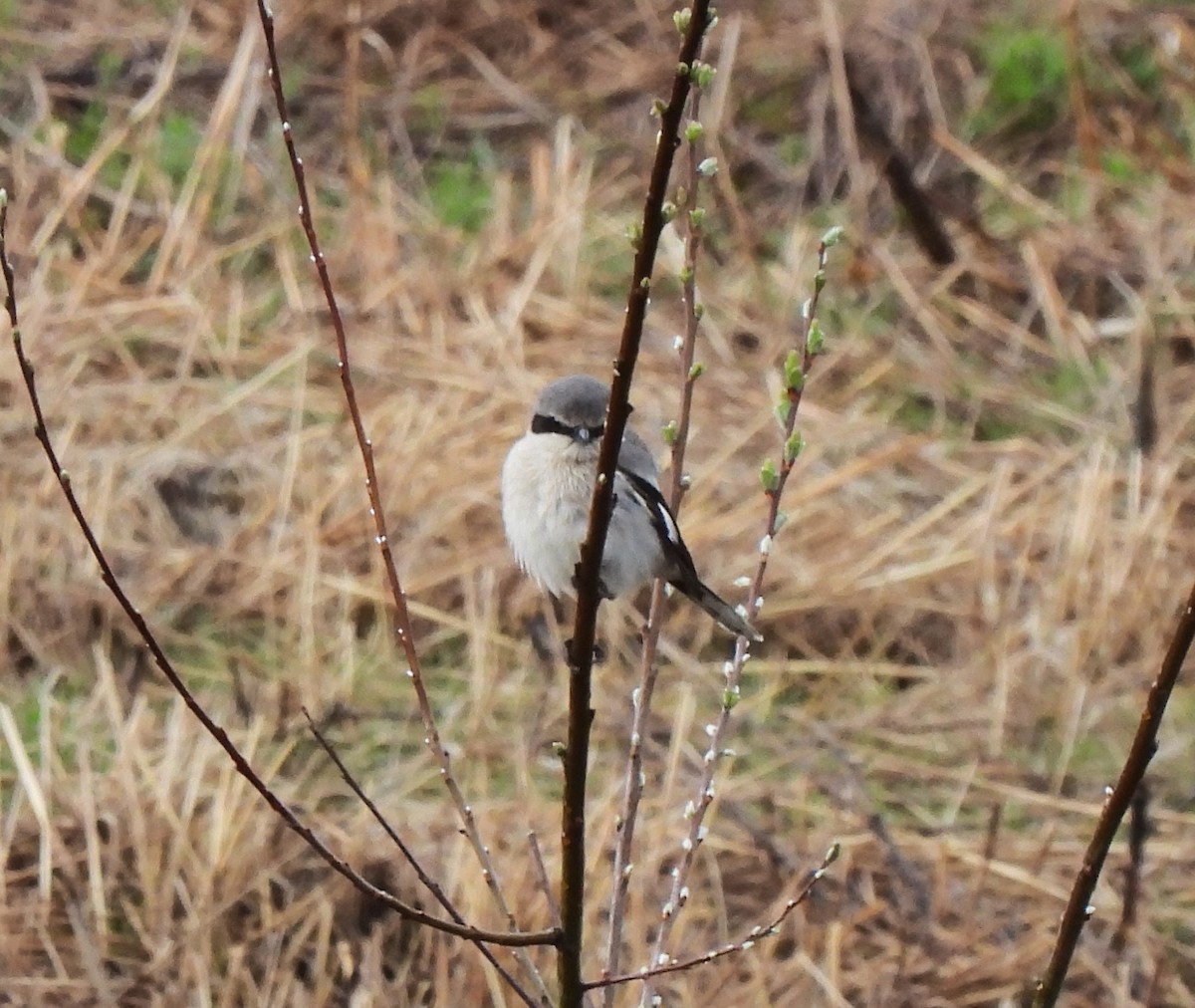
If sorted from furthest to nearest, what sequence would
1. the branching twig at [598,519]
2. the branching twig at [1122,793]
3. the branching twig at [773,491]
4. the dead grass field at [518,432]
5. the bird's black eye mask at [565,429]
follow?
the dead grass field at [518,432] → the bird's black eye mask at [565,429] → the branching twig at [773,491] → the branching twig at [1122,793] → the branching twig at [598,519]

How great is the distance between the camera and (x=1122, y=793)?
1608mm

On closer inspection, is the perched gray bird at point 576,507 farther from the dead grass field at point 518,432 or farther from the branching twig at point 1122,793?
the branching twig at point 1122,793

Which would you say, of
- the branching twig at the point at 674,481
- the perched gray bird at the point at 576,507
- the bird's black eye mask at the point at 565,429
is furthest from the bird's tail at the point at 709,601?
the branching twig at the point at 674,481

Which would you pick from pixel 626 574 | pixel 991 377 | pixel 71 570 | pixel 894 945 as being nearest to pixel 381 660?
pixel 71 570

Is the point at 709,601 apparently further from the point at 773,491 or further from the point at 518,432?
the point at 518,432

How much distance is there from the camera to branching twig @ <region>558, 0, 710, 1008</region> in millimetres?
1417

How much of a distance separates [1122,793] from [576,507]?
133cm

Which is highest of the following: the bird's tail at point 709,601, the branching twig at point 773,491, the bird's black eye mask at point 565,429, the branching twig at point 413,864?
the bird's black eye mask at point 565,429

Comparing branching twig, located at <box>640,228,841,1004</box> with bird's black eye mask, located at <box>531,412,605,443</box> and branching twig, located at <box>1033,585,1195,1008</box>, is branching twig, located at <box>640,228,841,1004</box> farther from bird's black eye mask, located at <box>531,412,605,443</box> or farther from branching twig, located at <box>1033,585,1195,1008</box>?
bird's black eye mask, located at <box>531,412,605,443</box>

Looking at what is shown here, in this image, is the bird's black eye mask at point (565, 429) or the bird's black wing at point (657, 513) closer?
Result: the bird's black wing at point (657, 513)

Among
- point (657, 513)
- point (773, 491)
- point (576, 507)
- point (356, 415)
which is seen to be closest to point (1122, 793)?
point (773, 491)

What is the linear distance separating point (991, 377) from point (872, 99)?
150cm

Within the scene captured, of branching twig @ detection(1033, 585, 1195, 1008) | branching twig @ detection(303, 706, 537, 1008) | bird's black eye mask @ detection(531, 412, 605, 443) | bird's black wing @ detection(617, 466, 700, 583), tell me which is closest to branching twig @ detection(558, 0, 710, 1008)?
branching twig @ detection(303, 706, 537, 1008)

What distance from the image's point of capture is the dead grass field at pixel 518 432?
359 centimetres
